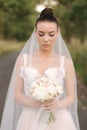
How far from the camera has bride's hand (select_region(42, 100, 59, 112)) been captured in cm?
475

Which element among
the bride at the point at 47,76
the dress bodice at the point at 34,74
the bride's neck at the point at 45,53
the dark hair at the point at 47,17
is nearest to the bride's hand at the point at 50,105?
the bride at the point at 47,76

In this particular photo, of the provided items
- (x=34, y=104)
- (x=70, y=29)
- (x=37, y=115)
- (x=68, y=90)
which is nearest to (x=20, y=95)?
(x=34, y=104)

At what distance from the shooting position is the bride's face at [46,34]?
482 centimetres

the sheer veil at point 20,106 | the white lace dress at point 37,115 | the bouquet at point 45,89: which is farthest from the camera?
the sheer veil at point 20,106

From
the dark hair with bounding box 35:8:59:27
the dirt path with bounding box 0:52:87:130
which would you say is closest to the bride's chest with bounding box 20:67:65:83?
the dark hair with bounding box 35:8:59:27

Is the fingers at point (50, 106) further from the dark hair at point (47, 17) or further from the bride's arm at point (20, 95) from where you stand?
the dark hair at point (47, 17)

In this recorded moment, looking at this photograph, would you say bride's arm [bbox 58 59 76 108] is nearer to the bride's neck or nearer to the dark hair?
the bride's neck

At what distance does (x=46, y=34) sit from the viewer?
4824 mm

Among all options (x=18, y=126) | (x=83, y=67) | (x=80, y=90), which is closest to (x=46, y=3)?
(x=80, y=90)

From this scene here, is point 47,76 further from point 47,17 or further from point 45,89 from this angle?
point 47,17

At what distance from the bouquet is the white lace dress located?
106 millimetres

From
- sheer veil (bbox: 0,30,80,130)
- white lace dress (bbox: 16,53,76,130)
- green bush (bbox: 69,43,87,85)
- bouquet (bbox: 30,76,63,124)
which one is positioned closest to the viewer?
bouquet (bbox: 30,76,63,124)

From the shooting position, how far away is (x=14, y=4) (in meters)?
13.7

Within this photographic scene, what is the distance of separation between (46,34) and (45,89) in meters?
0.52
